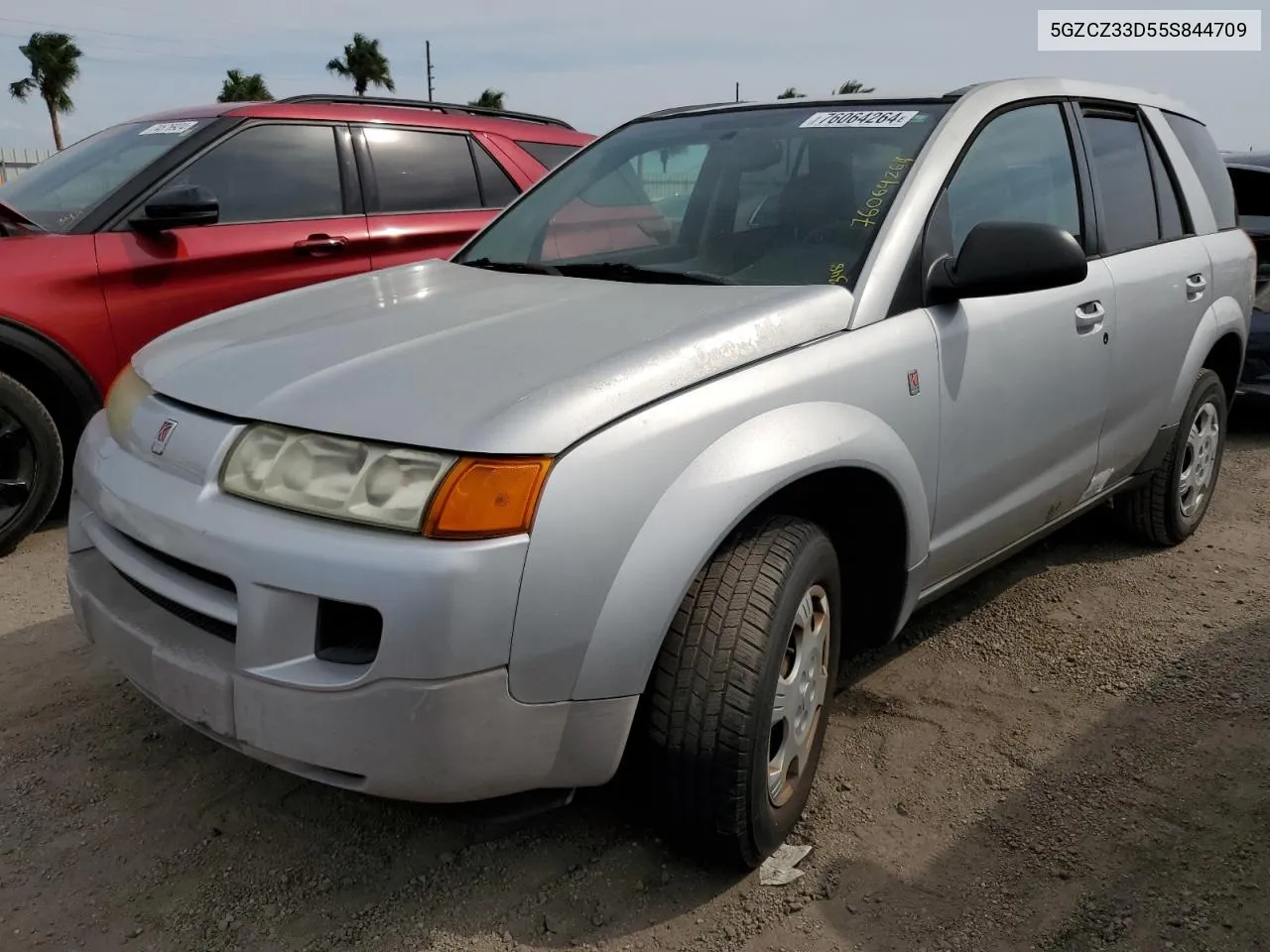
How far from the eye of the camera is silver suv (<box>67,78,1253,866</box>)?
1732mm

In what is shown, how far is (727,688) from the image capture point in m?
1.94

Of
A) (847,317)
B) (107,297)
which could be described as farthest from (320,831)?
(107,297)

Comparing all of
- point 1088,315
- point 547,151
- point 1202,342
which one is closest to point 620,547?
point 1088,315

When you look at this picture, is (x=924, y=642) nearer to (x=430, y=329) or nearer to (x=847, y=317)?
(x=847, y=317)

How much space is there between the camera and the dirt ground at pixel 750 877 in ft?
6.60

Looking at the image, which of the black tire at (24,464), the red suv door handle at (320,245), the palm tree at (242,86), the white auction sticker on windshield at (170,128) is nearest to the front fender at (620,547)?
the black tire at (24,464)

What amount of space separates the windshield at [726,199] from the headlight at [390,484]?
1042mm

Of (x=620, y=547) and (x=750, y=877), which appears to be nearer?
(x=620, y=547)

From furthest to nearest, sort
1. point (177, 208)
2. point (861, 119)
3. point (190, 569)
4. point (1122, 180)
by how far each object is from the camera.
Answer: point (177, 208) < point (1122, 180) < point (861, 119) < point (190, 569)

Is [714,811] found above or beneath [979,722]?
above

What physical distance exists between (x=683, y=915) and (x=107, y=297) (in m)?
3.28

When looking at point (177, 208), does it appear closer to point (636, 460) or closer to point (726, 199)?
point (726, 199)

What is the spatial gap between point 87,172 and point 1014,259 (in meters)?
3.94

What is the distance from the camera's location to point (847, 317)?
2322 mm
